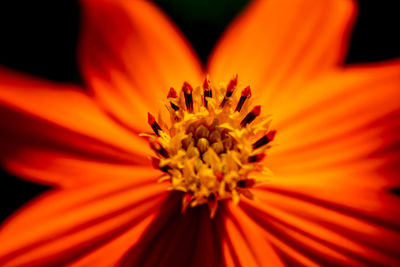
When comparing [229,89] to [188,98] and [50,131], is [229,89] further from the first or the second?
[50,131]

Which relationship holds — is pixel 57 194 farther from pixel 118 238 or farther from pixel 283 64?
pixel 283 64

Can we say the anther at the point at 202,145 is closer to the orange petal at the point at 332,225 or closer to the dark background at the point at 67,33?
the orange petal at the point at 332,225

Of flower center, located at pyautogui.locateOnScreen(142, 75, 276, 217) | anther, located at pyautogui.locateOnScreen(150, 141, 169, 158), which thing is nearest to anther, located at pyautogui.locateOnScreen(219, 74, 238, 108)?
flower center, located at pyautogui.locateOnScreen(142, 75, 276, 217)

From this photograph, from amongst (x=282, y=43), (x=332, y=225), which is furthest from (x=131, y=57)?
(x=332, y=225)

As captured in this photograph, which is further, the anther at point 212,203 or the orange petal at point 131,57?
the orange petal at point 131,57

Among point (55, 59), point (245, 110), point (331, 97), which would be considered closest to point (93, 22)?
point (55, 59)

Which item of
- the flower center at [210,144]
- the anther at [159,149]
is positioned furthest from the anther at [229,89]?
the anther at [159,149]
